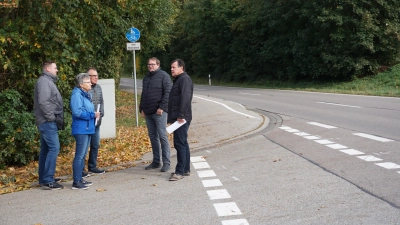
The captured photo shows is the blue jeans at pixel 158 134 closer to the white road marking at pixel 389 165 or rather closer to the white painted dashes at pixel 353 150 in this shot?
the white painted dashes at pixel 353 150

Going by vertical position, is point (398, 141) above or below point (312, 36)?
below

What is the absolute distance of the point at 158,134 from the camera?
936 centimetres

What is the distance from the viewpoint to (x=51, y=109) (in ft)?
26.2

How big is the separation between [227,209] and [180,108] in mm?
2415

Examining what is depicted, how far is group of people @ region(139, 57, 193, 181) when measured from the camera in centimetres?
821

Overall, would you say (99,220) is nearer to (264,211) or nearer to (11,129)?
(264,211)

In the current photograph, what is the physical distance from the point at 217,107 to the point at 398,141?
1002cm

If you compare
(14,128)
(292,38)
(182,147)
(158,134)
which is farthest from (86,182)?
(292,38)

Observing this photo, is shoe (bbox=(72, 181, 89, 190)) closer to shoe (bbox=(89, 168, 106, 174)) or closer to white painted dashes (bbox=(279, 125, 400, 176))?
shoe (bbox=(89, 168, 106, 174))

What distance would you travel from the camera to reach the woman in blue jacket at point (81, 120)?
313 inches

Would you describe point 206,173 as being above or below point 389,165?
below

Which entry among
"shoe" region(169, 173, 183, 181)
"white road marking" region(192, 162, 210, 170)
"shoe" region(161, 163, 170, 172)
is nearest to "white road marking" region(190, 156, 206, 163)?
"white road marking" region(192, 162, 210, 170)

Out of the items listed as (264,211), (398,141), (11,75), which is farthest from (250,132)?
(264,211)

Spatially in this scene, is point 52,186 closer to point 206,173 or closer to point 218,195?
point 206,173
